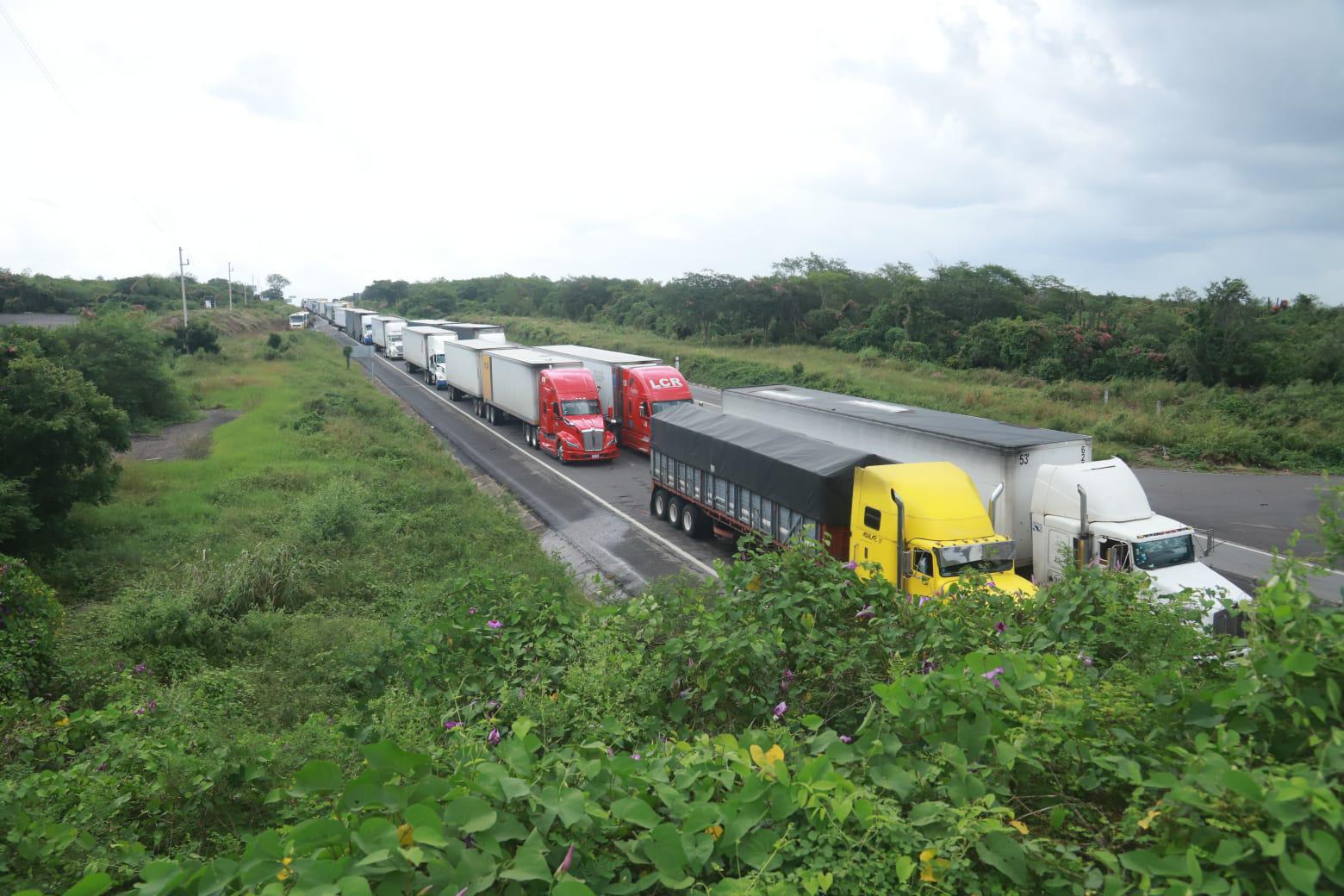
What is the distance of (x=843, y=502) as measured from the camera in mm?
13766

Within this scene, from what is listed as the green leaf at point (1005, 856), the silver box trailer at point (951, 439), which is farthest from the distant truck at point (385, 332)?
the green leaf at point (1005, 856)

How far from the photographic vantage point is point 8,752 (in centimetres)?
604

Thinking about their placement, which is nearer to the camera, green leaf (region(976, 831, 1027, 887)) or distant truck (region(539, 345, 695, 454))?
green leaf (region(976, 831, 1027, 887))

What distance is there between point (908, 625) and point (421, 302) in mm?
131803

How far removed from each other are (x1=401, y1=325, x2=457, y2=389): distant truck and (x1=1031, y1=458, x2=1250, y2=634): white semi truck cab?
39.2 m

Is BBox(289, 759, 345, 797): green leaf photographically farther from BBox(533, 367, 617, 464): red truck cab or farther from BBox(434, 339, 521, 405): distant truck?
BBox(434, 339, 521, 405): distant truck

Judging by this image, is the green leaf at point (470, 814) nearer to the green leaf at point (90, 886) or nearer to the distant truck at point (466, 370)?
the green leaf at point (90, 886)

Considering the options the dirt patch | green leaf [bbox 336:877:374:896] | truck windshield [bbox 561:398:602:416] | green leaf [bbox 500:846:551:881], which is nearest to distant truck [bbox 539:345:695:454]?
truck windshield [bbox 561:398:602:416]

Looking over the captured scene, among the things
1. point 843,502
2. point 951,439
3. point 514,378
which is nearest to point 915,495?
point 843,502

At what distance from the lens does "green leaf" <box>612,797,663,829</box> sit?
302cm

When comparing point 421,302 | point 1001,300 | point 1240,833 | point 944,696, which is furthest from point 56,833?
point 421,302

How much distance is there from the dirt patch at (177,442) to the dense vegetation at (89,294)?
106ft

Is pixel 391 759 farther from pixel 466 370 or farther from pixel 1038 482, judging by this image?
pixel 466 370

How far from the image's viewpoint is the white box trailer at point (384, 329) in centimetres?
6562
